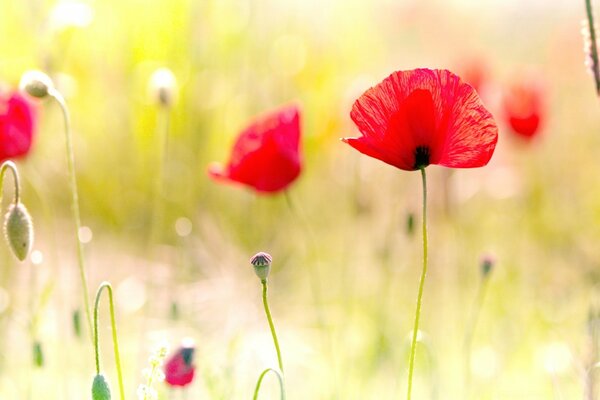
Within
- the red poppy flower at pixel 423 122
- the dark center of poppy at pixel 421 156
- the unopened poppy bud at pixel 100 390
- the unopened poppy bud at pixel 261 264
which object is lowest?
the unopened poppy bud at pixel 100 390

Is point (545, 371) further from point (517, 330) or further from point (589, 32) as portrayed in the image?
point (589, 32)

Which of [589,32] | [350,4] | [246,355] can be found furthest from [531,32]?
[589,32]

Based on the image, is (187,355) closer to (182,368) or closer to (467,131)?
(182,368)

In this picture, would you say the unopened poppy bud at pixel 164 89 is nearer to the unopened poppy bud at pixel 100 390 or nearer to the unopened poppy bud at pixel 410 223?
the unopened poppy bud at pixel 410 223

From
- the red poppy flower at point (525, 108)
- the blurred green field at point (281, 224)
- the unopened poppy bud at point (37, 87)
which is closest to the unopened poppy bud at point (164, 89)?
the blurred green field at point (281, 224)

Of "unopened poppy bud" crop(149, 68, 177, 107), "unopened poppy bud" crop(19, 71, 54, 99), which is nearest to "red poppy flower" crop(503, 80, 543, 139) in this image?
"unopened poppy bud" crop(149, 68, 177, 107)

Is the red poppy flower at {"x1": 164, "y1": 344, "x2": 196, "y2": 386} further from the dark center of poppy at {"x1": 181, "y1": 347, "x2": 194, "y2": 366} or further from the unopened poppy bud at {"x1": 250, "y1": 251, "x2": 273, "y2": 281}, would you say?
the unopened poppy bud at {"x1": 250, "y1": 251, "x2": 273, "y2": 281}
